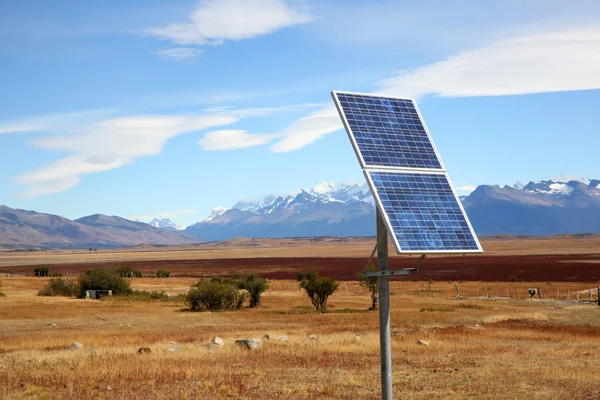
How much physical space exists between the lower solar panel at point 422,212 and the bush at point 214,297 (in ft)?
151

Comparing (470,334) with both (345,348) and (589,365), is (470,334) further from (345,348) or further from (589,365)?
(589,365)

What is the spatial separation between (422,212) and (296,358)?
43.3 feet

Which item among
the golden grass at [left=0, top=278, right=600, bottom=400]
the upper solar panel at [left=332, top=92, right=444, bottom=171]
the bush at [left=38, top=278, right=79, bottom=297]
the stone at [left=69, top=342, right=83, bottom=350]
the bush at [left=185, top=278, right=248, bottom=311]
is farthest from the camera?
→ the bush at [left=38, top=278, right=79, bottom=297]

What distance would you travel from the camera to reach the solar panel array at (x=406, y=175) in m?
17.2

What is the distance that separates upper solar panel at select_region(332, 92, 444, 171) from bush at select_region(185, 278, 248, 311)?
4465 centimetres

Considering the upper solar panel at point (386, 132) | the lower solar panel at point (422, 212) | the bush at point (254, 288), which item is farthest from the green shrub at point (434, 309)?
the lower solar panel at point (422, 212)

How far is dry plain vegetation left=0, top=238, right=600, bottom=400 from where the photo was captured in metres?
22.2

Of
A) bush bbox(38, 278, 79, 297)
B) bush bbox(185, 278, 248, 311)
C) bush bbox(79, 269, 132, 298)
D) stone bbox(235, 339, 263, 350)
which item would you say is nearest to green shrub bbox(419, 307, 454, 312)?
bush bbox(185, 278, 248, 311)

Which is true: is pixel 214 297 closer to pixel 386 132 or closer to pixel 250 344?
pixel 250 344

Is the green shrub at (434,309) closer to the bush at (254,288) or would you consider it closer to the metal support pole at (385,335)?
the bush at (254,288)

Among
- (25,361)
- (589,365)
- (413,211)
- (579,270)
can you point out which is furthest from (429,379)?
(579,270)

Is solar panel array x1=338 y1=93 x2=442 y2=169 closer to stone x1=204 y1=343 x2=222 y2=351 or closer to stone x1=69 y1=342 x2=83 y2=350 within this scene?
stone x1=204 y1=343 x2=222 y2=351

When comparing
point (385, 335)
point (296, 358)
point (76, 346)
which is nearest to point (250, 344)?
point (296, 358)

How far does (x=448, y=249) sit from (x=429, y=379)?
28.2ft
